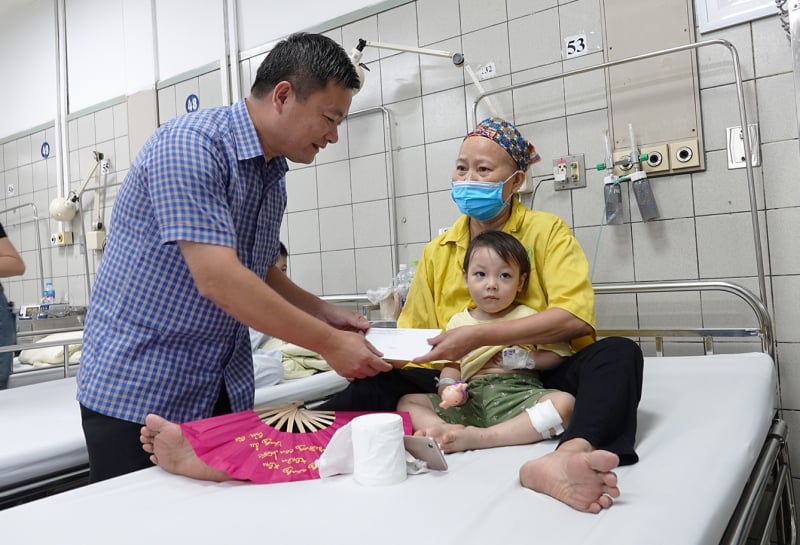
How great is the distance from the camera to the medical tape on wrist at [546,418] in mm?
1658

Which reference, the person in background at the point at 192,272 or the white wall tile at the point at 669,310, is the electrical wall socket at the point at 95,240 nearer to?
the person in background at the point at 192,272

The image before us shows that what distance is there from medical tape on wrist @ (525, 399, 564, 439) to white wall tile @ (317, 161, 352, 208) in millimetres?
2709

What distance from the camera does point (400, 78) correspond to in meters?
3.84

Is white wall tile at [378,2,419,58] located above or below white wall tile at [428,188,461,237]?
above

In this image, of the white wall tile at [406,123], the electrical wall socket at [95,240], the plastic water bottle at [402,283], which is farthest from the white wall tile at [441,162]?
the electrical wall socket at [95,240]

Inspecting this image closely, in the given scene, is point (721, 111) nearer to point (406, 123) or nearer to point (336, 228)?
point (406, 123)

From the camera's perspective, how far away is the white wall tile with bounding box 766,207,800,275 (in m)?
2.63

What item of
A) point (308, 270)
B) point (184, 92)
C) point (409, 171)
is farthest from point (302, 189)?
point (184, 92)

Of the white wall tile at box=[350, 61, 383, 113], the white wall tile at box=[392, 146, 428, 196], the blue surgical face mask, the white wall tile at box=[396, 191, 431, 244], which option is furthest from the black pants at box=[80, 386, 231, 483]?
the white wall tile at box=[350, 61, 383, 113]

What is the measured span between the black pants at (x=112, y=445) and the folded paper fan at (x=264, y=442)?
199 mm

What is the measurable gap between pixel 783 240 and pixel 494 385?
1.67 meters

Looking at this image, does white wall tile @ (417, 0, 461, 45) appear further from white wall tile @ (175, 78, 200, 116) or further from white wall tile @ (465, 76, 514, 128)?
white wall tile @ (175, 78, 200, 116)

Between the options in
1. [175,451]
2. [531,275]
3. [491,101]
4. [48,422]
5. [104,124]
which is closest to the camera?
[175,451]

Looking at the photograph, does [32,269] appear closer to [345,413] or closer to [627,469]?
[345,413]
